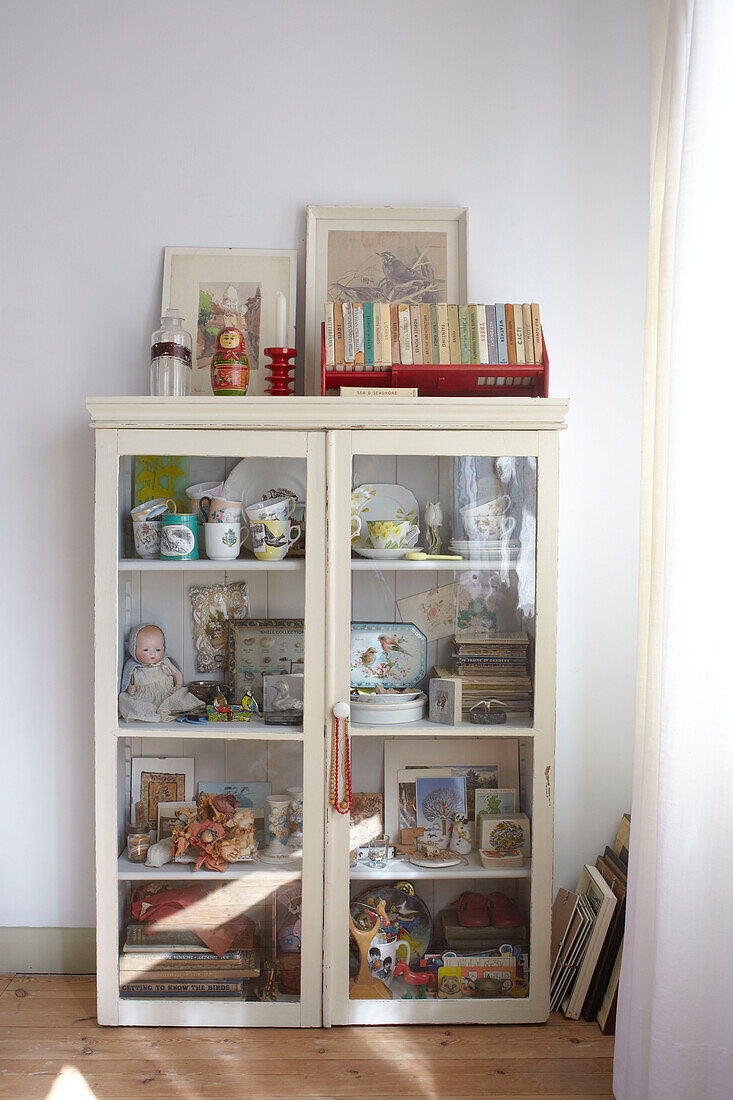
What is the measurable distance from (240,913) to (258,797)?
27 cm

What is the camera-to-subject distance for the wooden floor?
1725mm

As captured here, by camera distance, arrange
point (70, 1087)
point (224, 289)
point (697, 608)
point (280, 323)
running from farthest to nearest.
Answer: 1. point (224, 289)
2. point (280, 323)
3. point (70, 1087)
4. point (697, 608)

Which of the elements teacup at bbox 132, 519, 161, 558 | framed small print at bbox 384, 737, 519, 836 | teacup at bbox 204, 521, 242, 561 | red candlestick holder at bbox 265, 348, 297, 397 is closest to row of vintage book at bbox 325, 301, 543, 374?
red candlestick holder at bbox 265, 348, 297, 397

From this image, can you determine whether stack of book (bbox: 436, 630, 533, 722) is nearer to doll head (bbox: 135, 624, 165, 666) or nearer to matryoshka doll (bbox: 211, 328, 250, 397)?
doll head (bbox: 135, 624, 165, 666)

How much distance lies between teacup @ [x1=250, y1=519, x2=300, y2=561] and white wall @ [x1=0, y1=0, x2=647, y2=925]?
22.3 inches

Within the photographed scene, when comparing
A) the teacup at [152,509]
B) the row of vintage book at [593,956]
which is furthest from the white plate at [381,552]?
the row of vintage book at [593,956]

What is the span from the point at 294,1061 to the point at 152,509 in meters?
1.27

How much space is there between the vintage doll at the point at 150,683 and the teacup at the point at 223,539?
234 mm

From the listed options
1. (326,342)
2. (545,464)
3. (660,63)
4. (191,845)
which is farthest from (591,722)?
(660,63)

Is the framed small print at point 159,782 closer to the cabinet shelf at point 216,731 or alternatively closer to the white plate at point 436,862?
the cabinet shelf at point 216,731

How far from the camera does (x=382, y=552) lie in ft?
6.27

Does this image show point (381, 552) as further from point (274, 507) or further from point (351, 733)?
point (351, 733)

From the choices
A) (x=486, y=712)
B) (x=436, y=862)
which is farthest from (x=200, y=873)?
(x=486, y=712)

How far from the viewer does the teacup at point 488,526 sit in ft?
6.26
